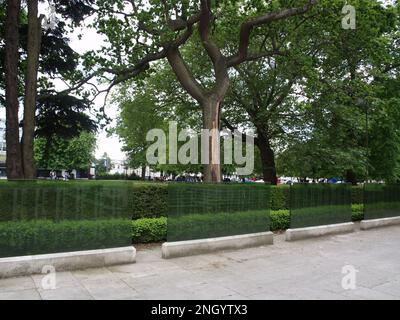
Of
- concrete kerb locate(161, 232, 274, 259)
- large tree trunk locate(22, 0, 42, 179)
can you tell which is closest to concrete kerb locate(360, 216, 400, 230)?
concrete kerb locate(161, 232, 274, 259)

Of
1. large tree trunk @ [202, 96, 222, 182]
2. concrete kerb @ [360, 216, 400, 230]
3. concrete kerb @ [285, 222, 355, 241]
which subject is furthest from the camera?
concrete kerb @ [360, 216, 400, 230]

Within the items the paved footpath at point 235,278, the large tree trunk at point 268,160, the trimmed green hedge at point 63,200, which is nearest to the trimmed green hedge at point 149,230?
the paved footpath at point 235,278

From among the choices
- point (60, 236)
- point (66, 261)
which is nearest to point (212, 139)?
point (60, 236)

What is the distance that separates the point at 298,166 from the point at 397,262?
8.65 meters

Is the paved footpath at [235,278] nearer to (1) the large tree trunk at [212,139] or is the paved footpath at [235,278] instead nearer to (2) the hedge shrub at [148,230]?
(2) the hedge shrub at [148,230]

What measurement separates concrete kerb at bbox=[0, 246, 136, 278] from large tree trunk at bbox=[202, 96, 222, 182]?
5964 mm

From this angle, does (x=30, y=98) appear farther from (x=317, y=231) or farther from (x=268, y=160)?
(x=268, y=160)

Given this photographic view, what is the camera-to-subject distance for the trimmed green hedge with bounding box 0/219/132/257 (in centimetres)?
683

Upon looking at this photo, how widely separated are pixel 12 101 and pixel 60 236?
19.0 ft

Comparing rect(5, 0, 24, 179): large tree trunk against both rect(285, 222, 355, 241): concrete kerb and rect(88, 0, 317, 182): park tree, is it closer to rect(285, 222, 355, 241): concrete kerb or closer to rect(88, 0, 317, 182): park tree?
rect(88, 0, 317, 182): park tree

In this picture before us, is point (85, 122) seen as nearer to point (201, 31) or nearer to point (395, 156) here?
point (201, 31)

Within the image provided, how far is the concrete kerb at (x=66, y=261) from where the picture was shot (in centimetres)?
657

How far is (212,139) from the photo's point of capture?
13555 millimetres

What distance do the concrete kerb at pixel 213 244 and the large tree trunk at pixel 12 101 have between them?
18.0 feet
